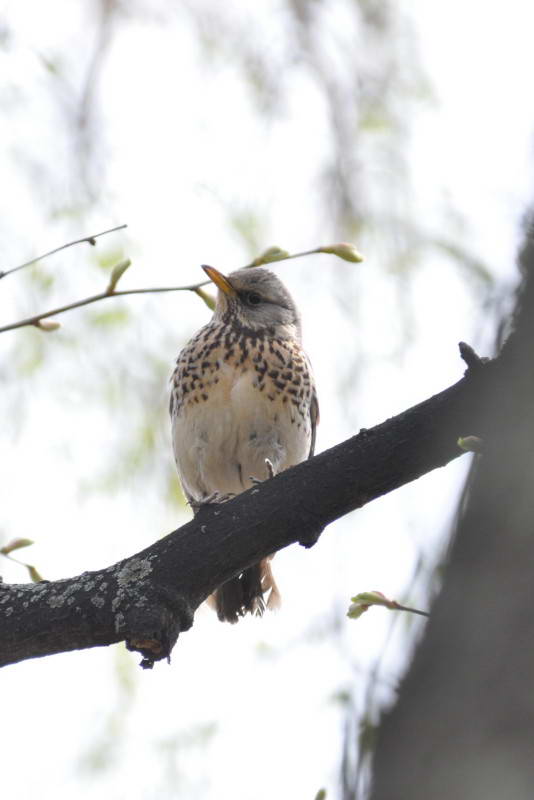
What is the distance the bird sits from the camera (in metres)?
5.87

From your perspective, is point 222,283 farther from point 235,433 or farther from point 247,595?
point 247,595

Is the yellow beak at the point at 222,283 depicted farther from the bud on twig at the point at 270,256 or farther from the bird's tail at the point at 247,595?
the bud on twig at the point at 270,256

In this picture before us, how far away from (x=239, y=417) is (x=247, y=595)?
0.87 meters

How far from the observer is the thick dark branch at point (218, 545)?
3.65 meters

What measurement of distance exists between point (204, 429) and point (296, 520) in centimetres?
216

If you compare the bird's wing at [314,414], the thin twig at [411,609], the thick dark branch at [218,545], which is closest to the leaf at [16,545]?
the thick dark branch at [218,545]

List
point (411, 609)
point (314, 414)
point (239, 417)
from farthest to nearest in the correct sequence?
point (314, 414), point (239, 417), point (411, 609)

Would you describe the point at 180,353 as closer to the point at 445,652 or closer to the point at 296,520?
the point at 296,520

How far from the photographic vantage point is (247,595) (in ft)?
19.5

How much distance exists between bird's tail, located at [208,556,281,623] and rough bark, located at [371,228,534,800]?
3.93m

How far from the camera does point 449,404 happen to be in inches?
144

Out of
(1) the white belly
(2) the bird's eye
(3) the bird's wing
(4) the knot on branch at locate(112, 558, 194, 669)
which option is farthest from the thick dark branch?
(2) the bird's eye

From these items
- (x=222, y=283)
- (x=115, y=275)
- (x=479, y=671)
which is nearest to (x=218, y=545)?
(x=115, y=275)

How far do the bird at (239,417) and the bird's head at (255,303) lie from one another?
12cm
